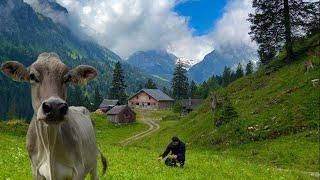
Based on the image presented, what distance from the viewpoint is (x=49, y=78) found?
9781 millimetres

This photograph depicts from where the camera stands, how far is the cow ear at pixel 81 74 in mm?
10109

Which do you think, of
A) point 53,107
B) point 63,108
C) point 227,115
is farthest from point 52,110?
point 227,115

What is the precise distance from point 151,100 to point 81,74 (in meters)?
183

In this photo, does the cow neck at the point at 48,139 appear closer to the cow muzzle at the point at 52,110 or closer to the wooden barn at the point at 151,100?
the cow muzzle at the point at 52,110

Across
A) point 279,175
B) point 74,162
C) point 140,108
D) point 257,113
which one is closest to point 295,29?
point 257,113

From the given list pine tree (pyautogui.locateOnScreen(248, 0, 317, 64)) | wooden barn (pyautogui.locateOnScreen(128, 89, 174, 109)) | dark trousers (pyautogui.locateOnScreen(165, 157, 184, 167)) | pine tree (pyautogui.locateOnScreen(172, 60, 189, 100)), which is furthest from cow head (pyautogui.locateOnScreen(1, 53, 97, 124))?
wooden barn (pyautogui.locateOnScreen(128, 89, 174, 109))

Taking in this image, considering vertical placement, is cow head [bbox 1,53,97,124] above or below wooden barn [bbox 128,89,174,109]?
below

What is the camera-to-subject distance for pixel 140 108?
194625 millimetres

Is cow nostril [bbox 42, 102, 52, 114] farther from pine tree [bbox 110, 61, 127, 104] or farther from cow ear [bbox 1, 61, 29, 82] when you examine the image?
pine tree [bbox 110, 61, 127, 104]

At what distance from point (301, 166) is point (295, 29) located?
Answer: 36507 millimetres

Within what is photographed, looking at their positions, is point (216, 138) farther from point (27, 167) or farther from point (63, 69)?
point (63, 69)

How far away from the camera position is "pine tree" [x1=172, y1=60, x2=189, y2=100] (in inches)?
7362

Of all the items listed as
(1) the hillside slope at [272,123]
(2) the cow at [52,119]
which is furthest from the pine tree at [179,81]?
(2) the cow at [52,119]

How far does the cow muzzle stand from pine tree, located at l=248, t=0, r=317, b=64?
201 feet
